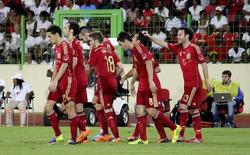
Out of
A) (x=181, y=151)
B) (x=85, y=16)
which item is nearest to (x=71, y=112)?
(x=181, y=151)

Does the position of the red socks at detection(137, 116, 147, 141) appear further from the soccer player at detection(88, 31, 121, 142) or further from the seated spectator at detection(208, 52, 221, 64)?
the seated spectator at detection(208, 52, 221, 64)

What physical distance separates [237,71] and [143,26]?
344 cm

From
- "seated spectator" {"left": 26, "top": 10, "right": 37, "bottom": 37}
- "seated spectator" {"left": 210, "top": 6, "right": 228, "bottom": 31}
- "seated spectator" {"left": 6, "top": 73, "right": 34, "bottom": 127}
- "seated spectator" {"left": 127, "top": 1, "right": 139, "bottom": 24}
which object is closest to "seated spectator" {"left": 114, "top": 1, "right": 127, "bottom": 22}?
"seated spectator" {"left": 127, "top": 1, "right": 139, "bottom": 24}

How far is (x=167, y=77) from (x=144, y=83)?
14570 millimetres

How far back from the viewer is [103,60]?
21016 mm

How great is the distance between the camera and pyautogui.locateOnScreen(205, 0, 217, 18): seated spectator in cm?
3394

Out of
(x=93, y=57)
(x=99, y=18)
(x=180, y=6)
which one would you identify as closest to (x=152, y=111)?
(x=93, y=57)

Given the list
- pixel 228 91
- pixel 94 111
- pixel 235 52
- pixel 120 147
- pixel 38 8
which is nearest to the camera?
pixel 120 147

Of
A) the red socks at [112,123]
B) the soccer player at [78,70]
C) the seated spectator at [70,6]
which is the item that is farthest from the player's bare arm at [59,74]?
the seated spectator at [70,6]

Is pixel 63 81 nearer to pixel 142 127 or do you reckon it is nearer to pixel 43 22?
pixel 142 127

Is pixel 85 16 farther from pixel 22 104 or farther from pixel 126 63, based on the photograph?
pixel 22 104

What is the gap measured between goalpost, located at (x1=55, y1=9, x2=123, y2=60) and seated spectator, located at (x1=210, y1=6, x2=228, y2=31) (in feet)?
10.0

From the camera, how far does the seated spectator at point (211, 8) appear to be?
33.9 meters

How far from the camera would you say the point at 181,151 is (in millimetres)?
18000
